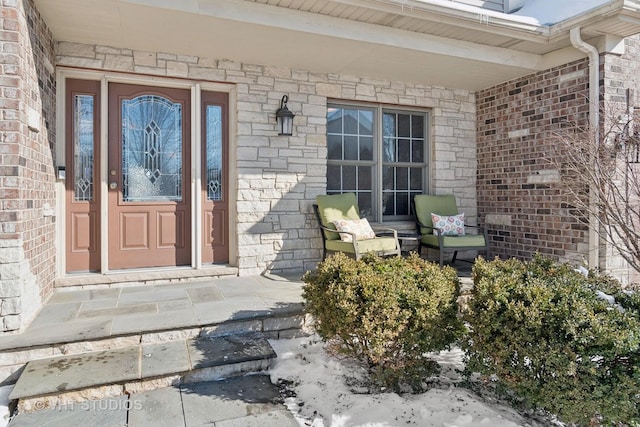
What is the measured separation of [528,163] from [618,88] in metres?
1.19

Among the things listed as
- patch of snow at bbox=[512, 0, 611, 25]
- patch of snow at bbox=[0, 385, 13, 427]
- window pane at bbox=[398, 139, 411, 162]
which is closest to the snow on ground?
patch of snow at bbox=[0, 385, 13, 427]

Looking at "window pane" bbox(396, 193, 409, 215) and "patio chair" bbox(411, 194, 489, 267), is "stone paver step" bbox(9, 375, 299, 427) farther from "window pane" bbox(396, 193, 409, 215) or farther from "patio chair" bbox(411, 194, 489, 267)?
"window pane" bbox(396, 193, 409, 215)

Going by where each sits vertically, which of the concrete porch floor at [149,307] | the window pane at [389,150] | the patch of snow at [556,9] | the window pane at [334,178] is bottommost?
the concrete porch floor at [149,307]

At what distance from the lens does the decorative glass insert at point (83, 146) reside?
13.3ft

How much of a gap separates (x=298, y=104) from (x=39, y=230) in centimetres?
287

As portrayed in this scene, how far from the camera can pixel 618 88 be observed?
14.0 feet

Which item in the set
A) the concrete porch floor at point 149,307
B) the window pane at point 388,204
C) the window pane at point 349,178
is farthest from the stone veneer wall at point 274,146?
the window pane at point 388,204

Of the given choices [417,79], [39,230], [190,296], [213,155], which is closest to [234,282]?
[190,296]

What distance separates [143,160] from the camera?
429 centimetres

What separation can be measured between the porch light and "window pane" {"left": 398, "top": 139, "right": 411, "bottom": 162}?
168 cm

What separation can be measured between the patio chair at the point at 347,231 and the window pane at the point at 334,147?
1.87 feet

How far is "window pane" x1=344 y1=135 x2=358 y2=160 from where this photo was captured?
5.22 m

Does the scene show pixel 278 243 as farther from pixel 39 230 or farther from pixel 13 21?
pixel 13 21

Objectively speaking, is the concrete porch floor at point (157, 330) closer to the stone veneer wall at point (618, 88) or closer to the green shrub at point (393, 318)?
the green shrub at point (393, 318)
